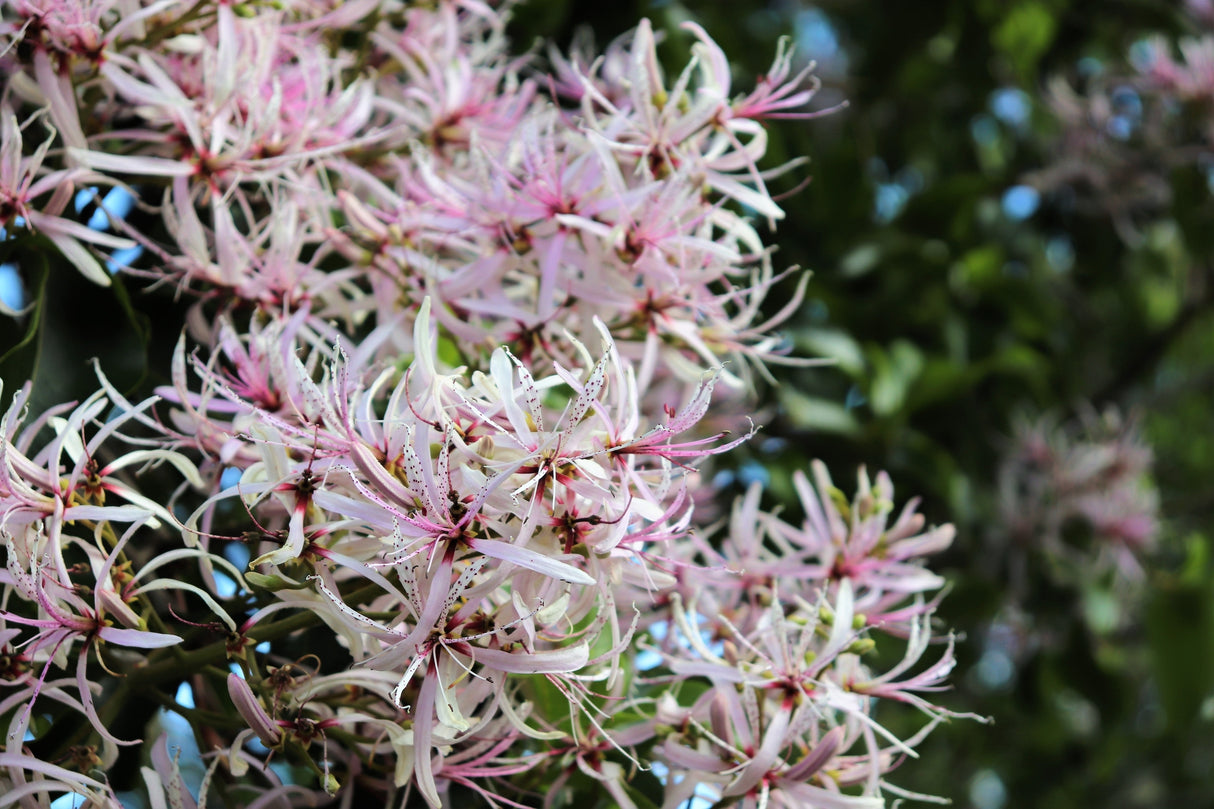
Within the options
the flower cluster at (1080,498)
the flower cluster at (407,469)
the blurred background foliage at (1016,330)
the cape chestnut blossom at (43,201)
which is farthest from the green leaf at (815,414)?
the cape chestnut blossom at (43,201)

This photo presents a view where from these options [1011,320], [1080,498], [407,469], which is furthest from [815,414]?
[407,469]

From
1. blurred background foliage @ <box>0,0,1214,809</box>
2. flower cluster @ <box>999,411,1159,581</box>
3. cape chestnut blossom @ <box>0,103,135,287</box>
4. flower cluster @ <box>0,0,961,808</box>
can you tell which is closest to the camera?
flower cluster @ <box>0,0,961,808</box>

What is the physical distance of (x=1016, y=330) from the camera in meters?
2.04

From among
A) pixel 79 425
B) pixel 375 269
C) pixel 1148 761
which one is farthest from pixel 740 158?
pixel 1148 761

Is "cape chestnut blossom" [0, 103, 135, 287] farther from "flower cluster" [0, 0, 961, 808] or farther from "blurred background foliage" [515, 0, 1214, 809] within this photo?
"blurred background foliage" [515, 0, 1214, 809]

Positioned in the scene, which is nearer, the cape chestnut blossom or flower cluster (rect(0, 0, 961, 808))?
flower cluster (rect(0, 0, 961, 808))

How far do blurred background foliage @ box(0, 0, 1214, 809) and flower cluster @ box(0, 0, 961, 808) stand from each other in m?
0.58

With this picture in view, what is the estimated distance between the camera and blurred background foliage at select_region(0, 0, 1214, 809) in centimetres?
171

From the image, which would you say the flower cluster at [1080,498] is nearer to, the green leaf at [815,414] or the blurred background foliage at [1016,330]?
the blurred background foliage at [1016,330]

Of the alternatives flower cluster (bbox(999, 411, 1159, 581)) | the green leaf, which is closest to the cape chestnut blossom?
the green leaf

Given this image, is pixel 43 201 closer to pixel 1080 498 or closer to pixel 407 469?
pixel 407 469

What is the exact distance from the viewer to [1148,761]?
8.25 ft

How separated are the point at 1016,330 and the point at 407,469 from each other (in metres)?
1.62

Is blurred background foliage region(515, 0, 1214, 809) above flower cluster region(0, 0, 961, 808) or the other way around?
the other way around
